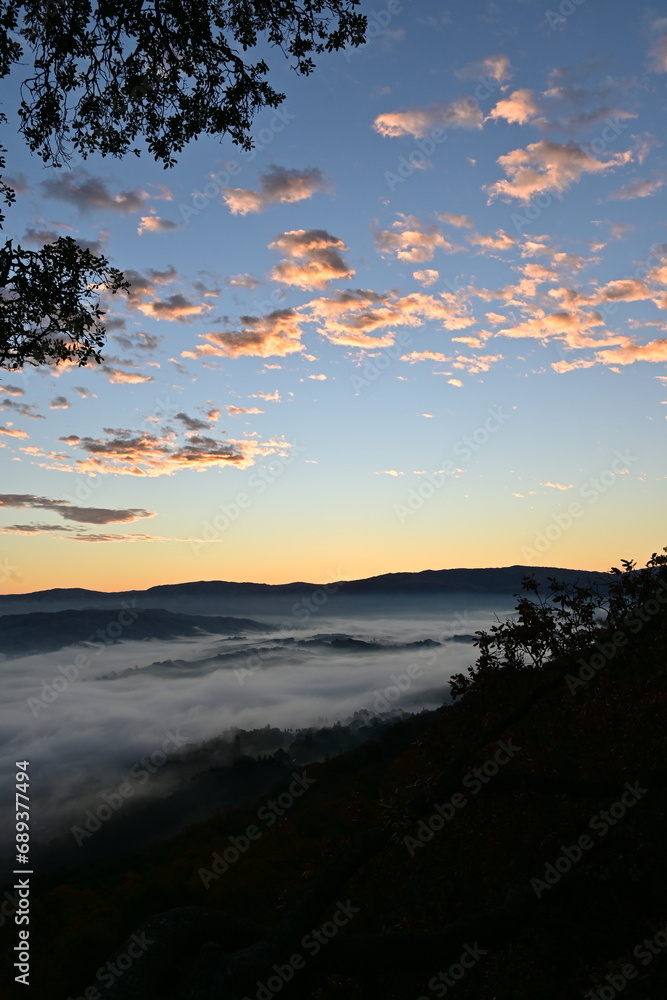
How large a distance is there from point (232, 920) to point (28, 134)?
11.6 m

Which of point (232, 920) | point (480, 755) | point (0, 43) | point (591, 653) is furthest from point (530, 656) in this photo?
point (0, 43)

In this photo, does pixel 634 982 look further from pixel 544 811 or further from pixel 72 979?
pixel 72 979

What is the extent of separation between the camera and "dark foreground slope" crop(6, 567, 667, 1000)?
7.74 meters

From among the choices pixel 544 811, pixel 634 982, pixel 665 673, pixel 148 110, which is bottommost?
pixel 634 982

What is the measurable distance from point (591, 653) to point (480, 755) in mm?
2907

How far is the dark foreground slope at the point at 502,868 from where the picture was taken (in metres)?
7.74

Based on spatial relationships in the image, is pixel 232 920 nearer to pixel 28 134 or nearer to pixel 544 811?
pixel 544 811

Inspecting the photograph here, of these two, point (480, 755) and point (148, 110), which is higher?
point (148, 110)

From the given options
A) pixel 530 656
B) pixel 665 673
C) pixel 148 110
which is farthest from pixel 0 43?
pixel 665 673

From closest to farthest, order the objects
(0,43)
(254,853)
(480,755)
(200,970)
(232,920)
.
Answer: (200,970) → (232,920) → (0,43) → (480,755) → (254,853)

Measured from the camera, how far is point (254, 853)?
171 ft

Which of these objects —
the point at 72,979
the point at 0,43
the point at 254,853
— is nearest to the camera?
the point at 0,43

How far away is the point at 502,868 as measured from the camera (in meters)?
12.8

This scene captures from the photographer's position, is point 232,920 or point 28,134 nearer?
point 232,920
